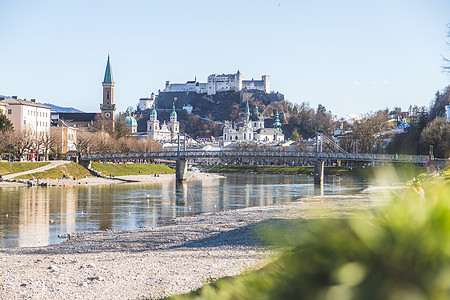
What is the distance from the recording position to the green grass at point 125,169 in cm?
9653

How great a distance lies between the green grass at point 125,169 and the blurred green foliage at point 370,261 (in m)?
93.6

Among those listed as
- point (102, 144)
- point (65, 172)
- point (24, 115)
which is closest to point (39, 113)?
point (24, 115)

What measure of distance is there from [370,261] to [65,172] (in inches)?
3314

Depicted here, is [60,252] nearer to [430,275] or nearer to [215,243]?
[215,243]

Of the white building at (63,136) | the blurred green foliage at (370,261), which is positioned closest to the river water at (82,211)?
the blurred green foliage at (370,261)

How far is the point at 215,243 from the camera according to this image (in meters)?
22.6

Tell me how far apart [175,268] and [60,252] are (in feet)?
24.9

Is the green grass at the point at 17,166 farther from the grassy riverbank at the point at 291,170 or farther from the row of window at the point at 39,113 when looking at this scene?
the grassy riverbank at the point at 291,170

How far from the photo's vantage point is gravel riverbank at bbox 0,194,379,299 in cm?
1384

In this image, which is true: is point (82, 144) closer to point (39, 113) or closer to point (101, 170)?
point (39, 113)

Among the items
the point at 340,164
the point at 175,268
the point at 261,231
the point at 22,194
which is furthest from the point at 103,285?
the point at 340,164

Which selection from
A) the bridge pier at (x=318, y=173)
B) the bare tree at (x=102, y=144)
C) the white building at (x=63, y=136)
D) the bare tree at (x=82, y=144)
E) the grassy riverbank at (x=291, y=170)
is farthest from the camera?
the grassy riverbank at (x=291, y=170)

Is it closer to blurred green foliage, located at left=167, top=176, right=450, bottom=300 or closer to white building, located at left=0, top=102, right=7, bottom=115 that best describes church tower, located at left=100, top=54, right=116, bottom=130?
white building, located at left=0, top=102, right=7, bottom=115

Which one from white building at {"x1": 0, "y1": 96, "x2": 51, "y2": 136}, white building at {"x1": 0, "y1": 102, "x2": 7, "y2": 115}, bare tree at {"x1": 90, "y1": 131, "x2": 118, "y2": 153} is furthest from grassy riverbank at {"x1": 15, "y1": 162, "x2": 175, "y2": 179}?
white building at {"x1": 0, "y1": 102, "x2": 7, "y2": 115}
